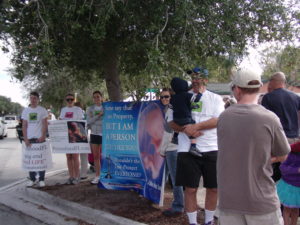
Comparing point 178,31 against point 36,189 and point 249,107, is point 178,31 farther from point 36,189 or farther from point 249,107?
point 36,189

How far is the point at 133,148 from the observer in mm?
5688

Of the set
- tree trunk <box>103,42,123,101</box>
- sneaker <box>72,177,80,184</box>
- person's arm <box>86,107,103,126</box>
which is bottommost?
sneaker <box>72,177,80,184</box>

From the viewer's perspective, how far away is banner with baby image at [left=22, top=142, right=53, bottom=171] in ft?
23.4

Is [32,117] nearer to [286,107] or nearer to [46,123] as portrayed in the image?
[46,123]

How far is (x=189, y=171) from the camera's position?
4.02 metres

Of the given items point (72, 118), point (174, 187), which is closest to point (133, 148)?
point (174, 187)

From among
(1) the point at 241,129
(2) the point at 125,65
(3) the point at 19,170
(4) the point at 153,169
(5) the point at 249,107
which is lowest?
(3) the point at 19,170

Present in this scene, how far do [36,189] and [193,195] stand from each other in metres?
3.89

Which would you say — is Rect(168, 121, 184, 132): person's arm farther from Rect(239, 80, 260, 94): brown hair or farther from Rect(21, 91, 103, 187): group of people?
Rect(21, 91, 103, 187): group of people

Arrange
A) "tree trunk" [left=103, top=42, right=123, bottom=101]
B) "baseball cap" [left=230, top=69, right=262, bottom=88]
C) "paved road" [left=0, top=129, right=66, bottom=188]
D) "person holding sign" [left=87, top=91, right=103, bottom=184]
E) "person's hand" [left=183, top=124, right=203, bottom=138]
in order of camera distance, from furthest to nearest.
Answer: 1. "paved road" [left=0, top=129, right=66, bottom=188]
2. "person holding sign" [left=87, top=91, right=103, bottom=184]
3. "tree trunk" [left=103, top=42, right=123, bottom=101]
4. "person's hand" [left=183, top=124, right=203, bottom=138]
5. "baseball cap" [left=230, top=69, right=262, bottom=88]

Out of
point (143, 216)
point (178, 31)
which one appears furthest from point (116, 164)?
point (178, 31)

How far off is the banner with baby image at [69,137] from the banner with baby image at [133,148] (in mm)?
1011

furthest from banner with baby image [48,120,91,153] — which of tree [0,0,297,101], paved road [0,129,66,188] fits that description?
paved road [0,129,66,188]

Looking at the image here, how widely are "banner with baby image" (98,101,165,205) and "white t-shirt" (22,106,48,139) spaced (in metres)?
1.75
